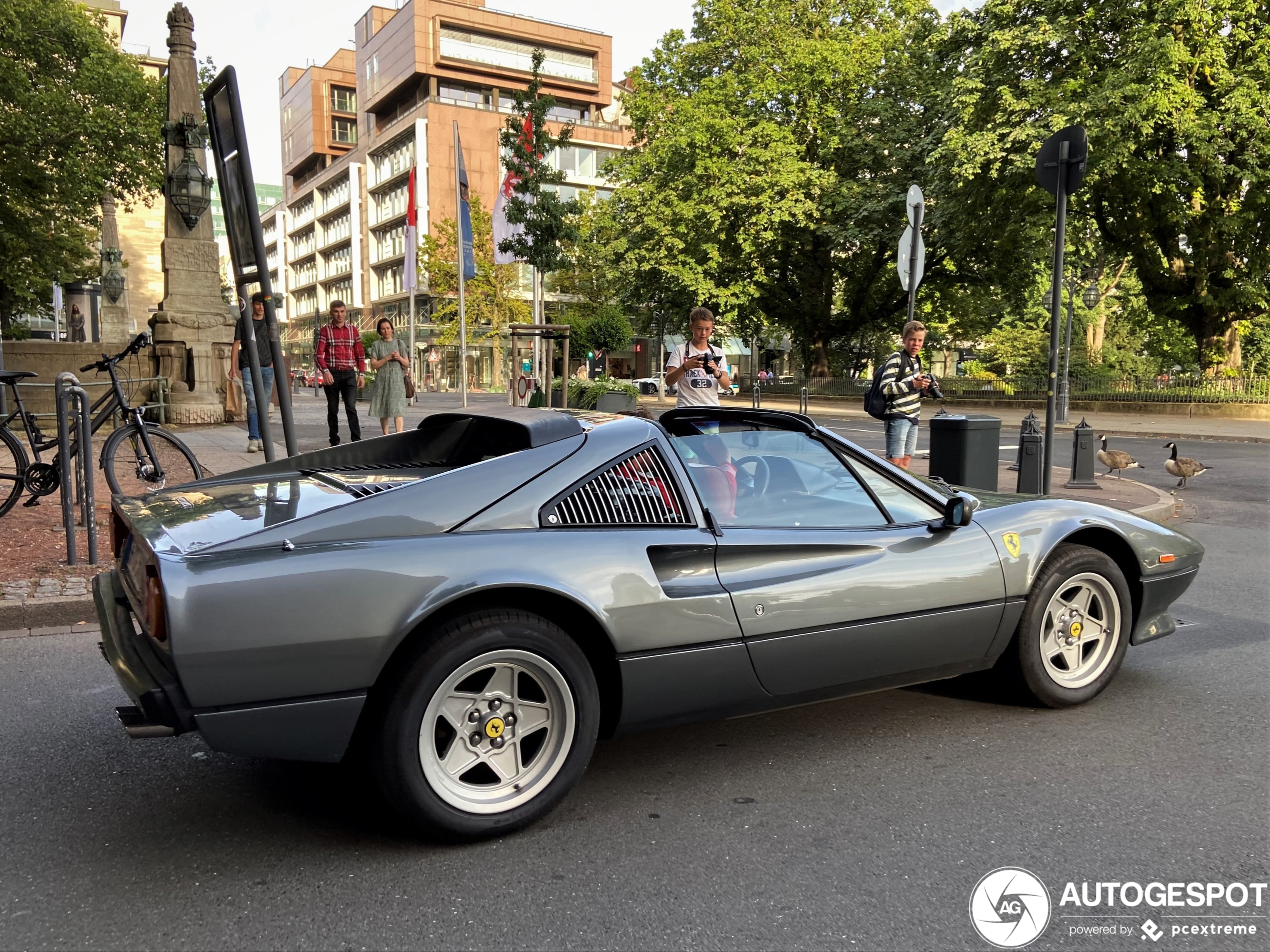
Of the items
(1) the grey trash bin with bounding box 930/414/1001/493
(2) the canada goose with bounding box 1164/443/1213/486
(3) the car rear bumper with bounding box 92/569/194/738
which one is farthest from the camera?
(2) the canada goose with bounding box 1164/443/1213/486

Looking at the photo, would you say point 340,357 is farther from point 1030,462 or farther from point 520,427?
point 520,427

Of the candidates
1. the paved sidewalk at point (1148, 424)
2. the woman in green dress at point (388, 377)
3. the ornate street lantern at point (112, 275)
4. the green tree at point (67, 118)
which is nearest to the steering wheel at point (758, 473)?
the woman in green dress at point (388, 377)

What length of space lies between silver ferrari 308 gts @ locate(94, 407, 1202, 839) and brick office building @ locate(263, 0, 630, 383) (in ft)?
193

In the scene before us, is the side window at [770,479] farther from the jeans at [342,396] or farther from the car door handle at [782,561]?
the jeans at [342,396]

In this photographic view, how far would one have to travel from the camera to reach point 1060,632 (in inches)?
152

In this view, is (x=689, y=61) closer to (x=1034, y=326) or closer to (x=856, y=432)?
(x=856, y=432)

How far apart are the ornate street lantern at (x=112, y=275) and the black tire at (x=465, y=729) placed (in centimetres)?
3482

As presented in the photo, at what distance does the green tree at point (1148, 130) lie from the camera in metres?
22.2

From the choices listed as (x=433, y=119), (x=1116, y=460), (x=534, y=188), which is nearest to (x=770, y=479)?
(x=1116, y=460)

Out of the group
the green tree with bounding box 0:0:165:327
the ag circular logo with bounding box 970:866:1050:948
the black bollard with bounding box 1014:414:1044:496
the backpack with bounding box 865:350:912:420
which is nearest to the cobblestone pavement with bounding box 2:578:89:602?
the ag circular logo with bounding box 970:866:1050:948

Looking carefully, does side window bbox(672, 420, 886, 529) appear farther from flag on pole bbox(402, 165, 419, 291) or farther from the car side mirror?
flag on pole bbox(402, 165, 419, 291)

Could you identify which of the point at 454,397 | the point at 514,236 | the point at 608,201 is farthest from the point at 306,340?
the point at 514,236

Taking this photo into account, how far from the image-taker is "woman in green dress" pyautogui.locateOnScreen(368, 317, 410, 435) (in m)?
12.4

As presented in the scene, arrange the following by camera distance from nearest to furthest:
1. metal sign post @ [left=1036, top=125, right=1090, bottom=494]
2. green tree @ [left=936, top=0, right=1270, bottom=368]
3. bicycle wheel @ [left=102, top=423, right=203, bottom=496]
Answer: bicycle wheel @ [left=102, top=423, right=203, bottom=496] → metal sign post @ [left=1036, top=125, right=1090, bottom=494] → green tree @ [left=936, top=0, right=1270, bottom=368]
